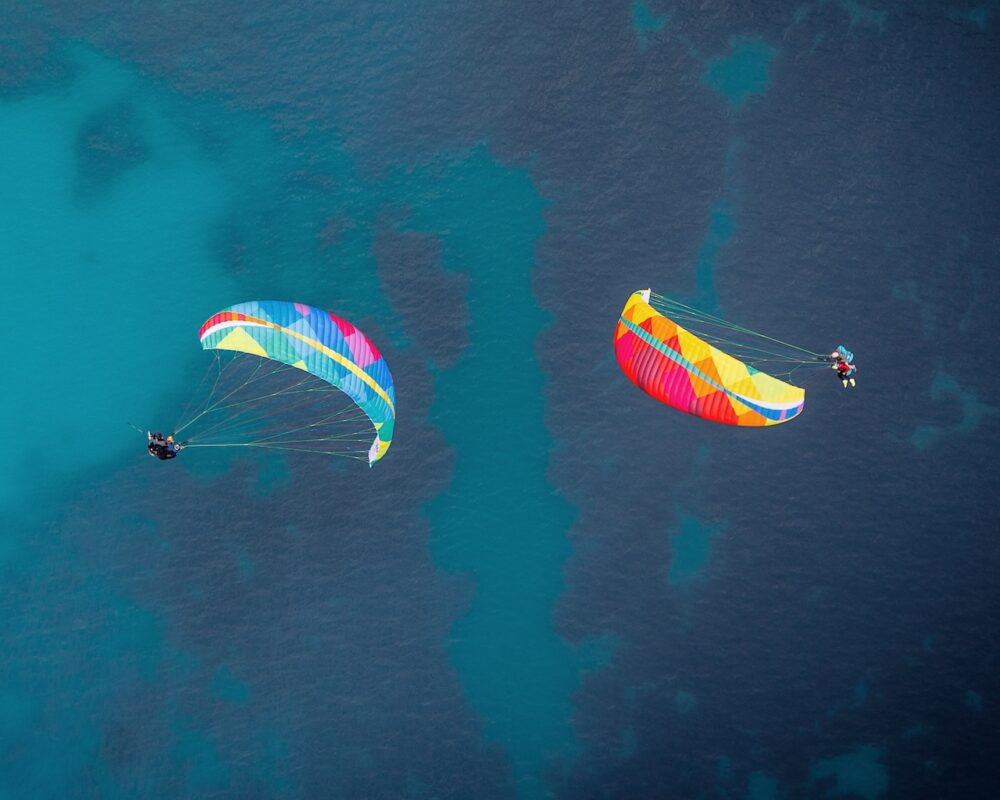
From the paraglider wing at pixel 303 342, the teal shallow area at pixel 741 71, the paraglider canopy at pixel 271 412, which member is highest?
the teal shallow area at pixel 741 71

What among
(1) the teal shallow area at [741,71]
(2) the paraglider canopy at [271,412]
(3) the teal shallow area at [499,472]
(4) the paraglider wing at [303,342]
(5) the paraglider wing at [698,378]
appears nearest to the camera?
(4) the paraglider wing at [303,342]

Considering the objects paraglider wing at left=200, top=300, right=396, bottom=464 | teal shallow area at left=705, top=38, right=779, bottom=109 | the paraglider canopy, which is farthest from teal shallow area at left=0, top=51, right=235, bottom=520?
teal shallow area at left=705, top=38, right=779, bottom=109

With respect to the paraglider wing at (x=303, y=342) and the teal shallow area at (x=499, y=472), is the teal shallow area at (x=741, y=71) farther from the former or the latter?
the paraglider wing at (x=303, y=342)

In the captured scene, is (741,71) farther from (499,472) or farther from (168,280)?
(168,280)

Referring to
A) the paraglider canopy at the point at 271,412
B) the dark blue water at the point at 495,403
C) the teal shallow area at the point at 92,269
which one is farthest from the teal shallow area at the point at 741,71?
the teal shallow area at the point at 92,269

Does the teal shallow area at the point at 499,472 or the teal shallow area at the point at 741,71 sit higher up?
the teal shallow area at the point at 741,71

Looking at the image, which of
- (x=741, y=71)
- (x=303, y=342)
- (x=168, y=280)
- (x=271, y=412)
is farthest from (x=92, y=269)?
(x=741, y=71)
